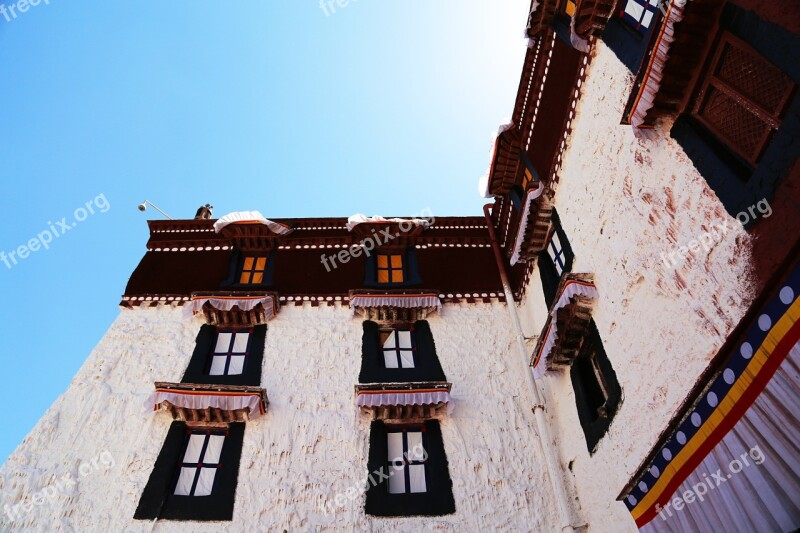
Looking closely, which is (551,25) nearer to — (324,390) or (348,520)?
(324,390)

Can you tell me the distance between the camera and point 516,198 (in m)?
10.4

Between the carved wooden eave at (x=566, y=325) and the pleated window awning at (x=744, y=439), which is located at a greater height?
the carved wooden eave at (x=566, y=325)

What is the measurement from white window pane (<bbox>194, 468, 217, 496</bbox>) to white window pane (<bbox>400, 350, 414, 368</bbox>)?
3.47 m

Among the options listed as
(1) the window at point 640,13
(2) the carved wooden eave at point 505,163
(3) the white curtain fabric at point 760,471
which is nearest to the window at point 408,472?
(3) the white curtain fabric at point 760,471

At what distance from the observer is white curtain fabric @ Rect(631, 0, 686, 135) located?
4801 mm

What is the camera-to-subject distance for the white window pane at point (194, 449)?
830 cm

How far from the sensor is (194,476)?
8086 millimetres

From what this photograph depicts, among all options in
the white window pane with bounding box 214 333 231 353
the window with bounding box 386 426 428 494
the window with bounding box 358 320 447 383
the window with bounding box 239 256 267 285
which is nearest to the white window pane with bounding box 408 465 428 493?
the window with bounding box 386 426 428 494

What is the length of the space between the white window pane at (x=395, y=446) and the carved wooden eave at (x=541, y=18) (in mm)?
6754

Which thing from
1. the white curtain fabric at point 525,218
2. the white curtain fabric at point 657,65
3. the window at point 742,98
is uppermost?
the white curtain fabric at point 525,218

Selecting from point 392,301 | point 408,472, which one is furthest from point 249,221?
point 408,472

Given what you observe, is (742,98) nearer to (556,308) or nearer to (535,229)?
(556,308)

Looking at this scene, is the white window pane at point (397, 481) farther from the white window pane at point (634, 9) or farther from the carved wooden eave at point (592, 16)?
the white window pane at point (634, 9)

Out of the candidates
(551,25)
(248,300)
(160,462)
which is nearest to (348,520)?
(160,462)
